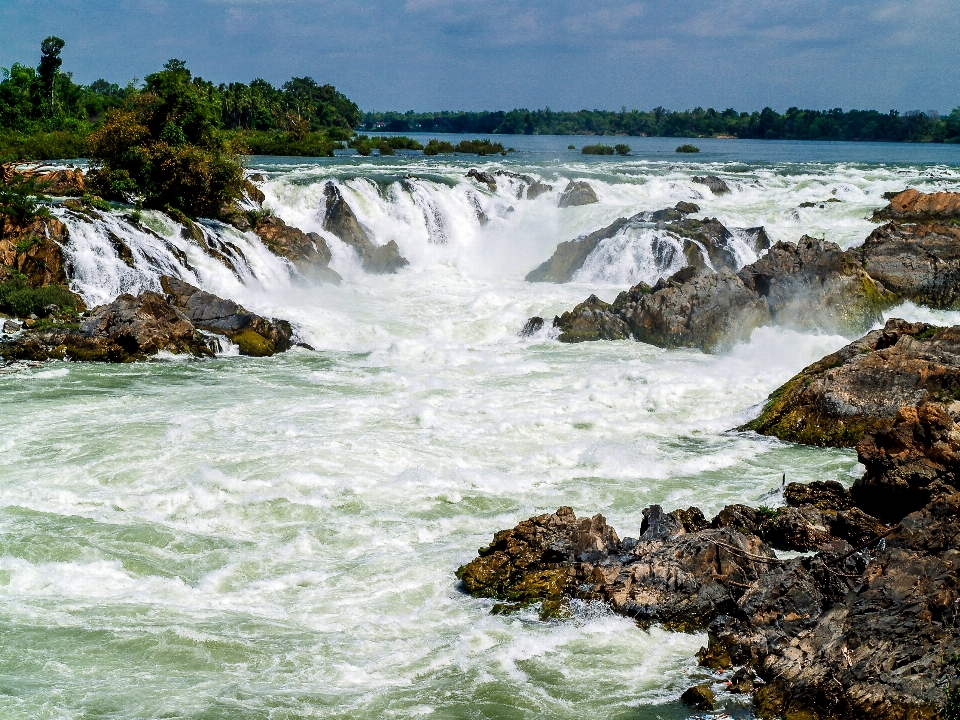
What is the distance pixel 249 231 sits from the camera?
30.0m

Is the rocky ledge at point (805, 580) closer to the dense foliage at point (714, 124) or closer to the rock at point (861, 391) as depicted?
the rock at point (861, 391)

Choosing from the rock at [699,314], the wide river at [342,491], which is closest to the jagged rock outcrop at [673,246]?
the wide river at [342,491]

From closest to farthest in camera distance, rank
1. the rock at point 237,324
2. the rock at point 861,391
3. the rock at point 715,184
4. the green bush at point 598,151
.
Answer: the rock at point 861,391, the rock at point 237,324, the rock at point 715,184, the green bush at point 598,151

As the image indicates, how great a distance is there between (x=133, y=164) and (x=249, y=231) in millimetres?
3793

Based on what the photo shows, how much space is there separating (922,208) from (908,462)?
26.4 m

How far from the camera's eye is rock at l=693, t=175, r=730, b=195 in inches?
1673

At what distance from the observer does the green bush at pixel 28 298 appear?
2134 centimetres

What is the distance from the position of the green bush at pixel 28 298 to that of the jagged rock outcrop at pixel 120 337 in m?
1.07

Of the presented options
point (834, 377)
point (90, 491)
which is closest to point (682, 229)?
point (834, 377)

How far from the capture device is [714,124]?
13562cm

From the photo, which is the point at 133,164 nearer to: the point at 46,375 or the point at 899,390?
the point at 46,375

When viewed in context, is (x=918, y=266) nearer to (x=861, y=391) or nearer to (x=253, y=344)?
(x=861, y=391)

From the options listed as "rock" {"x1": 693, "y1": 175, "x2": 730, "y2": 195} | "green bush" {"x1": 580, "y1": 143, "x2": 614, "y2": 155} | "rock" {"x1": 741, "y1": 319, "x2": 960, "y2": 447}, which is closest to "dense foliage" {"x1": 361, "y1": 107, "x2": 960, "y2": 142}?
"green bush" {"x1": 580, "y1": 143, "x2": 614, "y2": 155}

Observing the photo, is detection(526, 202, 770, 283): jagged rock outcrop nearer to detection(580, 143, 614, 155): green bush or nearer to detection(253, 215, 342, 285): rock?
detection(253, 215, 342, 285): rock
